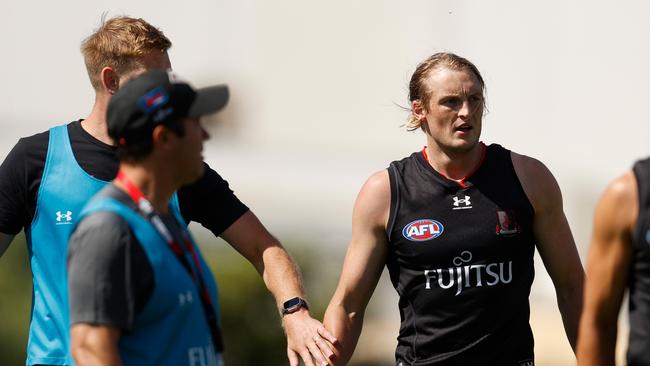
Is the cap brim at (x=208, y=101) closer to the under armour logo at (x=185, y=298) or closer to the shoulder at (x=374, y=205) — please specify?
the under armour logo at (x=185, y=298)

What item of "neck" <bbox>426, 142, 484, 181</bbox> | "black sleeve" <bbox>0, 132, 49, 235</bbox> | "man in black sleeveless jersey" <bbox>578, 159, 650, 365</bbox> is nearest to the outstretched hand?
"neck" <bbox>426, 142, 484, 181</bbox>

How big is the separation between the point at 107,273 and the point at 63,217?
1.54 m

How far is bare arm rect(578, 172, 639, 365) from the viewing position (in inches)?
167

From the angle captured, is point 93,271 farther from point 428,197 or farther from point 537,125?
point 537,125

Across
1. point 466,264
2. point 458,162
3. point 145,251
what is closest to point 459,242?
point 466,264

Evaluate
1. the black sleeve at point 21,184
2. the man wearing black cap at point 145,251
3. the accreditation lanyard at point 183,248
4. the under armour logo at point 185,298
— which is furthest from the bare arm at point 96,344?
the black sleeve at point 21,184

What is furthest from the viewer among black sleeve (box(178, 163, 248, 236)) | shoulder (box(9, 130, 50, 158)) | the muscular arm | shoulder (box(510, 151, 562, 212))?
the muscular arm

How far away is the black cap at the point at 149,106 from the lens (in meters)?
3.91

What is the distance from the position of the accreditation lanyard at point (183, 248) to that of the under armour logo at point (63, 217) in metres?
1.18

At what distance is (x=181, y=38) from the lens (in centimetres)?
1448

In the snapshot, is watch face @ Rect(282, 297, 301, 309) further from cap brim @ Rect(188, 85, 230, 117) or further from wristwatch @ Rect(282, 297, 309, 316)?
cap brim @ Rect(188, 85, 230, 117)

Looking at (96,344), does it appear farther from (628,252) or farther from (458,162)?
(458,162)

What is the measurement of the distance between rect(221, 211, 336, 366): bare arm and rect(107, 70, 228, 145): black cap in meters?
1.64

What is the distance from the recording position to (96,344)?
3779 millimetres
